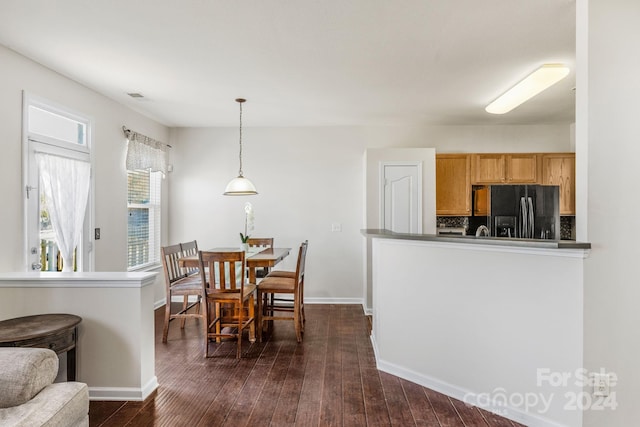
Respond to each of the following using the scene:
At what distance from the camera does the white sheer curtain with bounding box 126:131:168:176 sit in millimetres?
4332

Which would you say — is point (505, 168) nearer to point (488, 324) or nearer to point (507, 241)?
point (507, 241)

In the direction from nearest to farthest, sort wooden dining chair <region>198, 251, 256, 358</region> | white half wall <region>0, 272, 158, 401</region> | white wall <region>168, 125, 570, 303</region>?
white half wall <region>0, 272, 158, 401</region>
wooden dining chair <region>198, 251, 256, 358</region>
white wall <region>168, 125, 570, 303</region>

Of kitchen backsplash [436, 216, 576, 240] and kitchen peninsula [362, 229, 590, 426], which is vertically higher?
kitchen backsplash [436, 216, 576, 240]

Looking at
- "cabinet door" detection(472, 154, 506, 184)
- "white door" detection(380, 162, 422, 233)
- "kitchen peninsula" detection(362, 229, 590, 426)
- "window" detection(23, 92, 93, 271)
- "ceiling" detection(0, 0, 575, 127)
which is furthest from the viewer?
"cabinet door" detection(472, 154, 506, 184)

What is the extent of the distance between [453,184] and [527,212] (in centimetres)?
93

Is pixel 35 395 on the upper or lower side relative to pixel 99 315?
lower

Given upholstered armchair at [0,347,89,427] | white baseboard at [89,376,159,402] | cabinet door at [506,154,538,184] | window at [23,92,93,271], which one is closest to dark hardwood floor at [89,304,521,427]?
white baseboard at [89,376,159,402]

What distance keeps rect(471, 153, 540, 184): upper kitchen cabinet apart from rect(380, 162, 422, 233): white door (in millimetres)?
813

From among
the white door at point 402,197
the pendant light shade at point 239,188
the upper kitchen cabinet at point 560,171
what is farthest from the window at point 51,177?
the upper kitchen cabinet at point 560,171

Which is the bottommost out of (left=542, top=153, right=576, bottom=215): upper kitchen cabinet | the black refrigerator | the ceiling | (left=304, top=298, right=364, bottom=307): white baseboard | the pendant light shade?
(left=304, top=298, right=364, bottom=307): white baseboard

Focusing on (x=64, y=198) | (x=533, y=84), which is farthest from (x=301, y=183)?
(x=533, y=84)

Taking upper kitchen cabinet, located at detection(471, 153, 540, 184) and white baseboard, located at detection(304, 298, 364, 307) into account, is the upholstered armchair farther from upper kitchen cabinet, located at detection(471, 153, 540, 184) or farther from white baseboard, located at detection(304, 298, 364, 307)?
upper kitchen cabinet, located at detection(471, 153, 540, 184)

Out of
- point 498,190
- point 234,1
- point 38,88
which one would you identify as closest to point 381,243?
point 234,1

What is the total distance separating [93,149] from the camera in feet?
12.2
